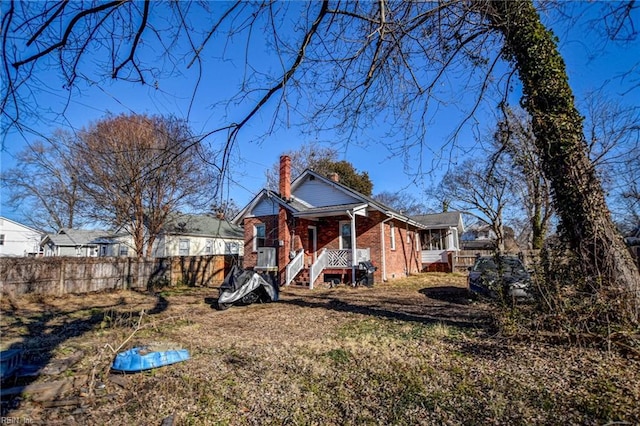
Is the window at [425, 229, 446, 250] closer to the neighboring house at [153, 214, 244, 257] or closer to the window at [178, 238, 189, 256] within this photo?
the neighboring house at [153, 214, 244, 257]

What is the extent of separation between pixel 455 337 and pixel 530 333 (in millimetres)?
1128

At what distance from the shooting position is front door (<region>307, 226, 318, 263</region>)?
16297 millimetres

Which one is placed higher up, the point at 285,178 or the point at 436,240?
the point at 285,178

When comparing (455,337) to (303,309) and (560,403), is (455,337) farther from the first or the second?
(303,309)

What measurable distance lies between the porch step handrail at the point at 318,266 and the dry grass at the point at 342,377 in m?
6.63

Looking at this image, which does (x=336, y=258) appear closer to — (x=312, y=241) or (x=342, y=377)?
(x=312, y=241)

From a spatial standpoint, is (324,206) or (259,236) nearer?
(324,206)

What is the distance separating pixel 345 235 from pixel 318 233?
4.82 ft

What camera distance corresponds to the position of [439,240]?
2288 cm

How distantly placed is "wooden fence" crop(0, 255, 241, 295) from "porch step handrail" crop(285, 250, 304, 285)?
8.69 feet

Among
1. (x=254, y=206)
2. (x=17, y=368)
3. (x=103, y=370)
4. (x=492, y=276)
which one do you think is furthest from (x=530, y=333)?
(x=254, y=206)

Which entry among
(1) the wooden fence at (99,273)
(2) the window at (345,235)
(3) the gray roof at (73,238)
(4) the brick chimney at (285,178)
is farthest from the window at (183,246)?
(2) the window at (345,235)

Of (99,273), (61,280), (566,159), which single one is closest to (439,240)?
(566,159)

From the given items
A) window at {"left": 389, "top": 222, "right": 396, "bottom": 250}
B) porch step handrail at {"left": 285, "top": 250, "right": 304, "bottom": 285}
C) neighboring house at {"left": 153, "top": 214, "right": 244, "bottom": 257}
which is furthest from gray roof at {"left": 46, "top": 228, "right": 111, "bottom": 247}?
window at {"left": 389, "top": 222, "right": 396, "bottom": 250}
